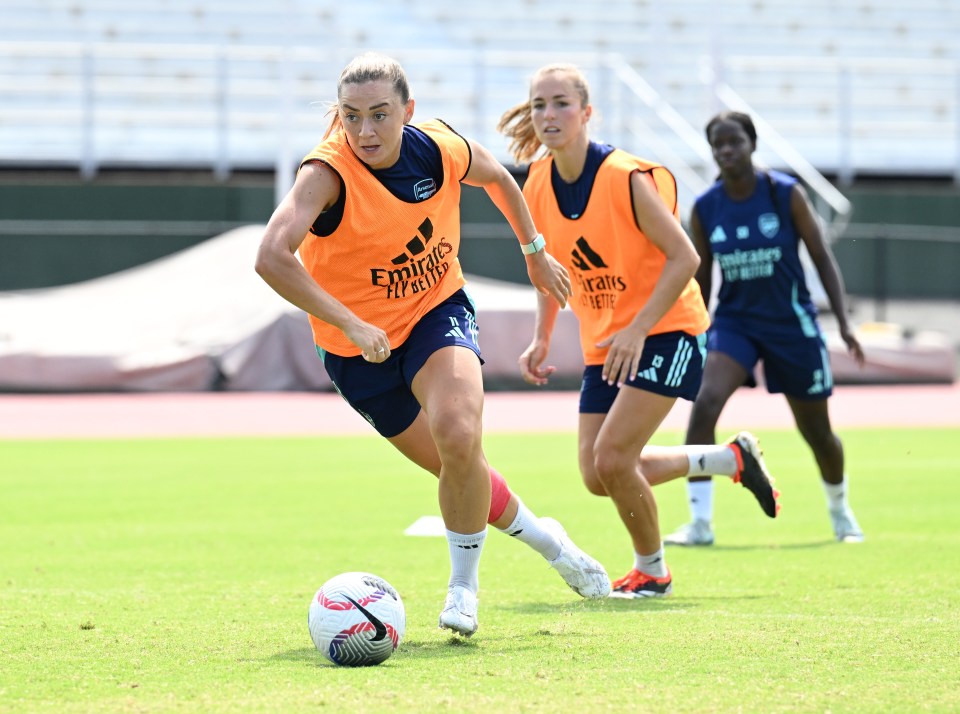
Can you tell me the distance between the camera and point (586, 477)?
6.42 m

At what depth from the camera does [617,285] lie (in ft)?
20.7

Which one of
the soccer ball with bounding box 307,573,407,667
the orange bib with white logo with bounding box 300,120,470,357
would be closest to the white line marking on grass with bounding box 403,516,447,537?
the orange bib with white logo with bounding box 300,120,470,357

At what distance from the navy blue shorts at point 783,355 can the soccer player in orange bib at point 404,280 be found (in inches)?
105

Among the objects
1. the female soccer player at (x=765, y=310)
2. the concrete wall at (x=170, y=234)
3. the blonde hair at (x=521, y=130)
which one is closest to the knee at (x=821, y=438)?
the female soccer player at (x=765, y=310)

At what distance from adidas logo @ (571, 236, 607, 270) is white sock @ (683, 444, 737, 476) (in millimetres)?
1043

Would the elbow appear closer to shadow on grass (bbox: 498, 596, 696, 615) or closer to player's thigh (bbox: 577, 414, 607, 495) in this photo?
shadow on grass (bbox: 498, 596, 696, 615)

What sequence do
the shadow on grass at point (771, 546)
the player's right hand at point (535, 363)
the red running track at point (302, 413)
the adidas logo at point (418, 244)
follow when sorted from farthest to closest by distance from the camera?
the red running track at point (302, 413) → the shadow on grass at point (771, 546) → the player's right hand at point (535, 363) → the adidas logo at point (418, 244)

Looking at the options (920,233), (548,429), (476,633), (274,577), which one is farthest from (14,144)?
(476,633)

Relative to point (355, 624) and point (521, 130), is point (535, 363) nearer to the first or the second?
point (521, 130)

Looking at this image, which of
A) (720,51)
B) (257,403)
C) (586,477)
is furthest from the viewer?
(720,51)

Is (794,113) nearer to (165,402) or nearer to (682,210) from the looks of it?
(682,210)

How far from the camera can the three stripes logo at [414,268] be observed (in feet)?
17.5

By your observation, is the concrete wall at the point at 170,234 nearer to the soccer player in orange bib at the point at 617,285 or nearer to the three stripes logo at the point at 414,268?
the soccer player in orange bib at the point at 617,285

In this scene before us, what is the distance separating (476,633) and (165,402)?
1404cm
